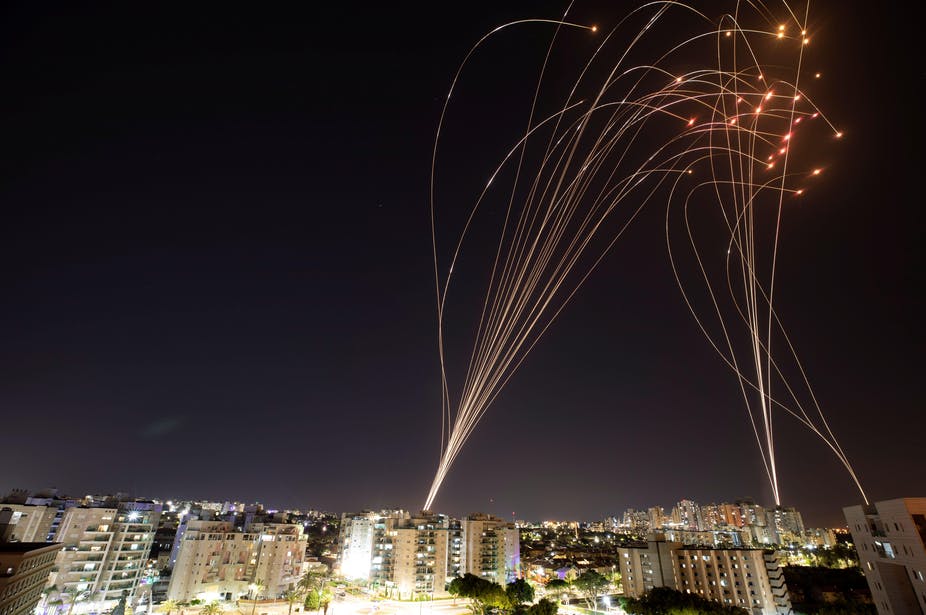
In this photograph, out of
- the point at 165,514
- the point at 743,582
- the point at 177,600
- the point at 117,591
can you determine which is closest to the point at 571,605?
the point at 743,582

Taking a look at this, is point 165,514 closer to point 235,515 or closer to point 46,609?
point 235,515

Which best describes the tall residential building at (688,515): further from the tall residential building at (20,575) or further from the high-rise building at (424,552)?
the tall residential building at (20,575)

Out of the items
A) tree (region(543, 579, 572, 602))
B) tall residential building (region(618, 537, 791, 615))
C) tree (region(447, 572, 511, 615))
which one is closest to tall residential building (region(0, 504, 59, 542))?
tree (region(447, 572, 511, 615))

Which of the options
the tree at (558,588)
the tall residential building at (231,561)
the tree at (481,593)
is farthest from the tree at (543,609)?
the tall residential building at (231,561)

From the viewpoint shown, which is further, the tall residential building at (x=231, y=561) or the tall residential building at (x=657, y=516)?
the tall residential building at (x=657, y=516)

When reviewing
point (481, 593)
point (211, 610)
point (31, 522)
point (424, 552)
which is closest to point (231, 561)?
point (211, 610)

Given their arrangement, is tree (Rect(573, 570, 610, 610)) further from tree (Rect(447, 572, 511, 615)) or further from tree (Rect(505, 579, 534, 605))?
tree (Rect(447, 572, 511, 615))
